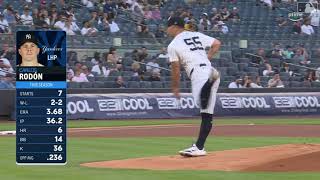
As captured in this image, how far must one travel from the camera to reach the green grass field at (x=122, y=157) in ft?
27.3

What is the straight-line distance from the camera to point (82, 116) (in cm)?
2445

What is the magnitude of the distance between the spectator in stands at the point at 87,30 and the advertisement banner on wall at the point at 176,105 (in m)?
3.57

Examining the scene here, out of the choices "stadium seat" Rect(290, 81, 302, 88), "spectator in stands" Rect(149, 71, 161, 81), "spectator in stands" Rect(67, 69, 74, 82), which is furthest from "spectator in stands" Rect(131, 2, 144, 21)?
"stadium seat" Rect(290, 81, 302, 88)

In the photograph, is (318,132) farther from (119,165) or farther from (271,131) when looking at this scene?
(119,165)

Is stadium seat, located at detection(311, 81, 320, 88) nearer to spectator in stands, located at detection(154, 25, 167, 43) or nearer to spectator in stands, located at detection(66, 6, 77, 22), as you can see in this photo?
spectator in stands, located at detection(154, 25, 167, 43)

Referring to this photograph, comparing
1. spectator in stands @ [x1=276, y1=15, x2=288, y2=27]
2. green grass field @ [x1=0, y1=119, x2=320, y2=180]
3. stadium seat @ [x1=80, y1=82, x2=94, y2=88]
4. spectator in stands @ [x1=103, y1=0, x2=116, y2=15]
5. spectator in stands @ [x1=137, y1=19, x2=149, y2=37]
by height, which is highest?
green grass field @ [x1=0, y1=119, x2=320, y2=180]

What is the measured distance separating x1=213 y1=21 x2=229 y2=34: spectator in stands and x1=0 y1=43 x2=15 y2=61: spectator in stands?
1020 centimetres

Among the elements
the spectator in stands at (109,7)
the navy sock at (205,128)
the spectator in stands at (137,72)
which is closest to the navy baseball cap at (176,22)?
the navy sock at (205,128)

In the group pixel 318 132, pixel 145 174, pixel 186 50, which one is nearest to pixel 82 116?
pixel 318 132

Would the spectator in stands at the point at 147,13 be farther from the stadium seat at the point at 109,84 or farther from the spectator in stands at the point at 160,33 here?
the stadium seat at the point at 109,84

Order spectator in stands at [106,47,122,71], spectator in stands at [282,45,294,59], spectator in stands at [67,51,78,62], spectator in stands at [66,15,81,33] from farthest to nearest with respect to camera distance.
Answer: spectator in stands at [282,45,294,59] < spectator in stands at [66,15,81,33] < spectator in stands at [106,47,122,71] < spectator in stands at [67,51,78,62]

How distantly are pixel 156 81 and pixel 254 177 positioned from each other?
62.5 ft

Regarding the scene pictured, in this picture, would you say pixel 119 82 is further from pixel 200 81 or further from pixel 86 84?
pixel 200 81

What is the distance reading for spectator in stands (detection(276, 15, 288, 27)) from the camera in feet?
113
